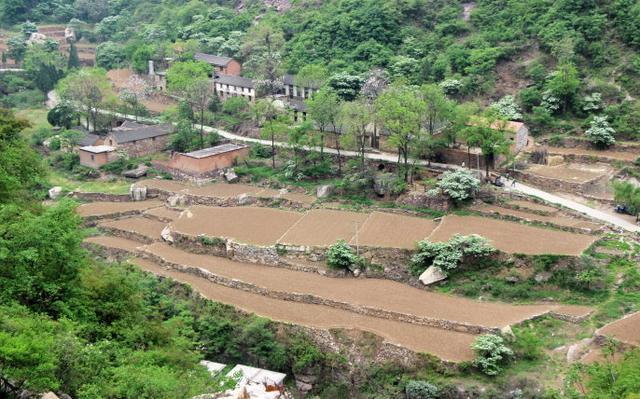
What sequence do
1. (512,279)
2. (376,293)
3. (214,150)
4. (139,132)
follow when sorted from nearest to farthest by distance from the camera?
1. (512,279)
2. (376,293)
3. (214,150)
4. (139,132)

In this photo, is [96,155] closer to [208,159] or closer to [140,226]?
[208,159]

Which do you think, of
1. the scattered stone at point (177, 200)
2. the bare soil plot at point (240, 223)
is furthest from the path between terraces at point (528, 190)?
the scattered stone at point (177, 200)

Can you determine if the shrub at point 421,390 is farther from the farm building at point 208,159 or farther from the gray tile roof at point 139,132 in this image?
the gray tile roof at point 139,132

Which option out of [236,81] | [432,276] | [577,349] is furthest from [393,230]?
[236,81]

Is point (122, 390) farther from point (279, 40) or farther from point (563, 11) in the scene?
point (279, 40)

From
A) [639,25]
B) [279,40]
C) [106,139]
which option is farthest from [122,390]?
[279,40]

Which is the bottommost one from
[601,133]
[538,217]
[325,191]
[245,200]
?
[245,200]
